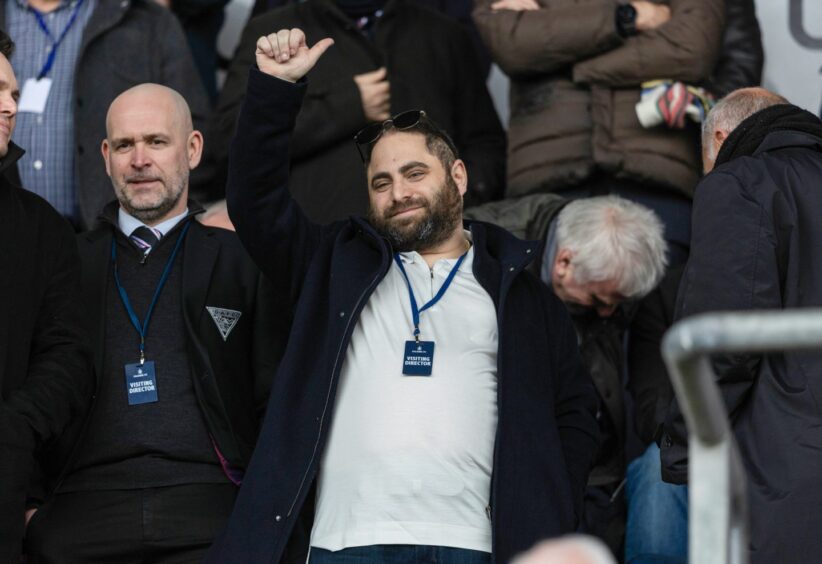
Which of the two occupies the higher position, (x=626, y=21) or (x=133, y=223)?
(x=626, y=21)

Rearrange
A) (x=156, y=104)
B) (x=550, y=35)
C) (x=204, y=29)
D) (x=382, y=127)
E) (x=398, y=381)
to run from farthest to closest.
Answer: (x=204, y=29), (x=550, y=35), (x=156, y=104), (x=382, y=127), (x=398, y=381)

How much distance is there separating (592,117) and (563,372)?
152cm

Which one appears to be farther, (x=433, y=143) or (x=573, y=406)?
(x=433, y=143)

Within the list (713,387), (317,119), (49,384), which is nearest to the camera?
(713,387)

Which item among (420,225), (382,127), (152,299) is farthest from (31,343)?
(382,127)

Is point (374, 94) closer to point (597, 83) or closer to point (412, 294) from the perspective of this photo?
point (597, 83)

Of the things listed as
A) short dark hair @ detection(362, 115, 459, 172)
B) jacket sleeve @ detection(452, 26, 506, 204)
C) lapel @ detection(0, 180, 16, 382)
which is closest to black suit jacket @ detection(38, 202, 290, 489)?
lapel @ detection(0, 180, 16, 382)

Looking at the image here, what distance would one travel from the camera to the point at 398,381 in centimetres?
340

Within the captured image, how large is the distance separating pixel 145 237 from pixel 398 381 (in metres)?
0.98

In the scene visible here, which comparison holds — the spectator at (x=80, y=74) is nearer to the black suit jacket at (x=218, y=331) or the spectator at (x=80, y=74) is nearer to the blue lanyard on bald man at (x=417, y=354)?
the black suit jacket at (x=218, y=331)

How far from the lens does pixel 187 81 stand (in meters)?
5.16

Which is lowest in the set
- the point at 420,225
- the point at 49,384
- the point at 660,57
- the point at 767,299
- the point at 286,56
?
the point at 49,384

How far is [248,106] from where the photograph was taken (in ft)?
11.6

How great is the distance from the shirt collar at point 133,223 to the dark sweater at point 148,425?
27 cm
